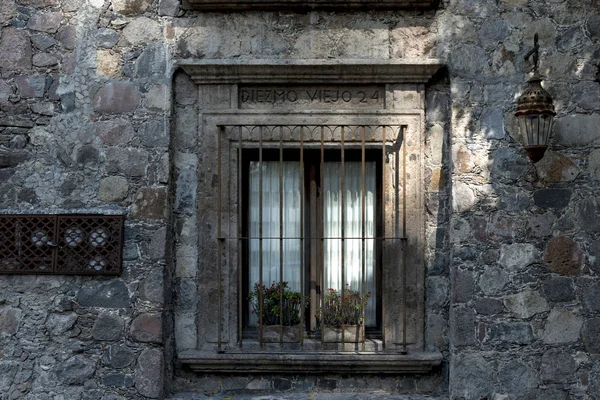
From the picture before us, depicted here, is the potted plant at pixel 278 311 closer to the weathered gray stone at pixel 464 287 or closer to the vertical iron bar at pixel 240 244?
the vertical iron bar at pixel 240 244

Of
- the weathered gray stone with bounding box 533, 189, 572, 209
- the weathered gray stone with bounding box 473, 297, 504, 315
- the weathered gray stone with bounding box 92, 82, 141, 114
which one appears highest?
the weathered gray stone with bounding box 92, 82, 141, 114

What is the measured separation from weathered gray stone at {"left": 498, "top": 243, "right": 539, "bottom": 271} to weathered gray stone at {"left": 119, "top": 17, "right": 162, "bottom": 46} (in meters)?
3.01

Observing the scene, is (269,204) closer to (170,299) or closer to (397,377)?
(170,299)

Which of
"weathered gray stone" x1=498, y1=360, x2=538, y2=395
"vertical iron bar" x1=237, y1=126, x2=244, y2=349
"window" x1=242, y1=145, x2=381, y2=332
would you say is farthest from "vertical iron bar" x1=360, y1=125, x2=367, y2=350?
"weathered gray stone" x1=498, y1=360, x2=538, y2=395

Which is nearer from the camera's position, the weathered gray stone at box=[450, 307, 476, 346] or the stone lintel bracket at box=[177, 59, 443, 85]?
the weathered gray stone at box=[450, 307, 476, 346]

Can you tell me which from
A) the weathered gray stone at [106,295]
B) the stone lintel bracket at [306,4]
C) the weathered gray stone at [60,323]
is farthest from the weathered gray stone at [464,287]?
the weathered gray stone at [60,323]

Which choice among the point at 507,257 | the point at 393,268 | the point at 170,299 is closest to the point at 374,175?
the point at 393,268

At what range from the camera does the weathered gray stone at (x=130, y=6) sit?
501 cm

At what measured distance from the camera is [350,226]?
5.26m

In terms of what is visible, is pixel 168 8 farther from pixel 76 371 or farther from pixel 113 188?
pixel 76 371

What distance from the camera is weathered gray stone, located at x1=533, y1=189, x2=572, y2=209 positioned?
482 centimetres

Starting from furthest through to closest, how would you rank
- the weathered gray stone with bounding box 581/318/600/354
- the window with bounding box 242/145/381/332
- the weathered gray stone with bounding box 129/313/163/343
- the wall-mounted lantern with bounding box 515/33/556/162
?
the window with bounding box 242/145/381/332 < the weathered gray stone with bounding box 129/313/163/343 < the weathered gray stone with bounding box 581/318/600/354 < the wall-mounted lantern with bounding box 515/33/556/162

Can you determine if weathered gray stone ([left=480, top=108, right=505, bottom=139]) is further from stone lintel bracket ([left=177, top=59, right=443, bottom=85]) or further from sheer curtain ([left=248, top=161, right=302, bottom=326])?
sheer curtain ([left=248, top=161, right=302, bottom=326])

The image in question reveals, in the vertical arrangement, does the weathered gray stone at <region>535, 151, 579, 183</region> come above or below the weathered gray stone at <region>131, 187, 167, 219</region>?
above
